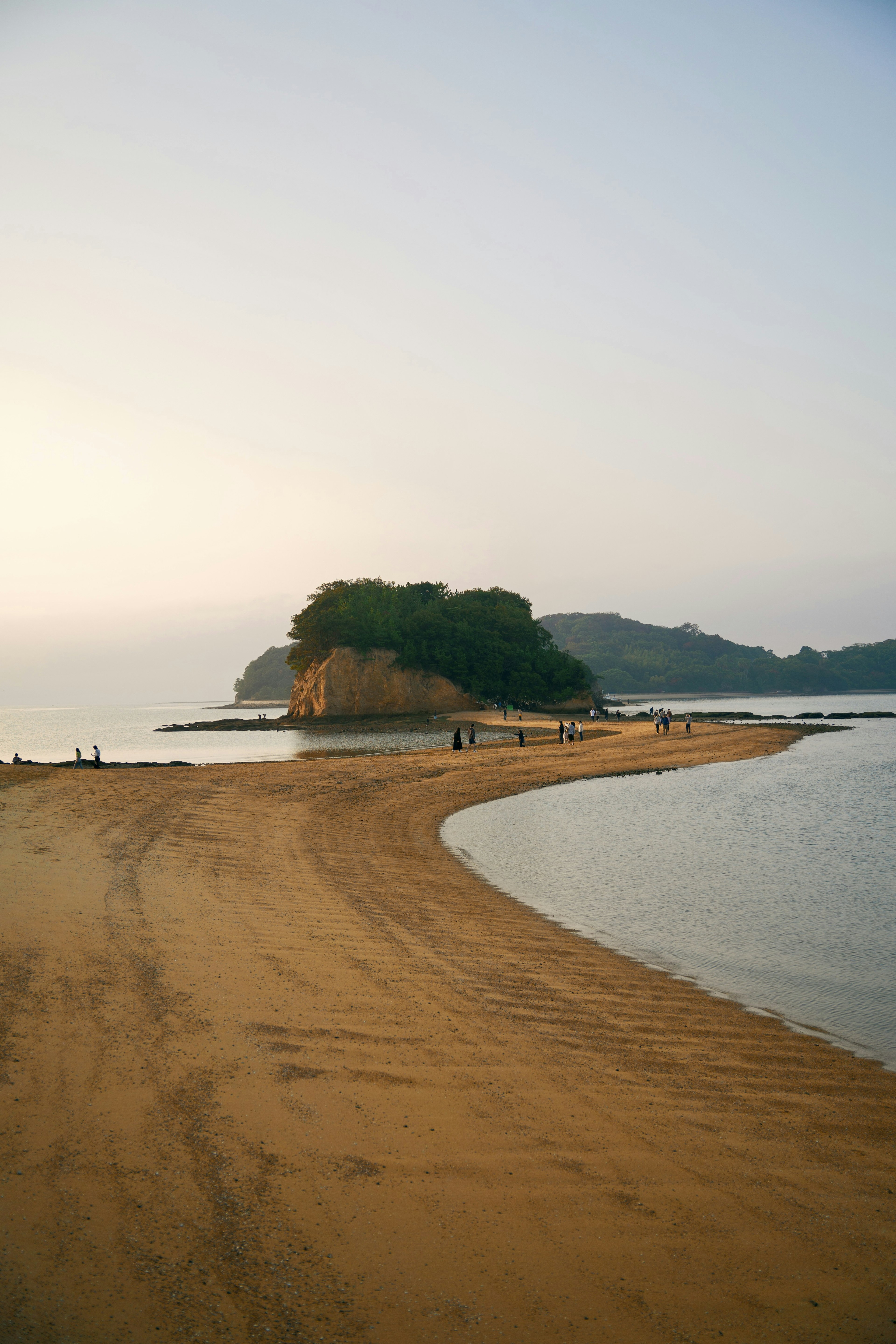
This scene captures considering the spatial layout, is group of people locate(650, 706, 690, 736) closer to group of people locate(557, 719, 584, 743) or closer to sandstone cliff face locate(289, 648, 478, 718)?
group of people locate(557, 719, 584, 743)

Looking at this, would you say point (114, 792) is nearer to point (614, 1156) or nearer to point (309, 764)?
point (309, 764)

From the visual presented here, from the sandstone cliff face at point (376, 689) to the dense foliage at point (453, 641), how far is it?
1.68 metres

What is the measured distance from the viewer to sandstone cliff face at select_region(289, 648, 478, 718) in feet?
319

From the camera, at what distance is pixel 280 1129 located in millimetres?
4828

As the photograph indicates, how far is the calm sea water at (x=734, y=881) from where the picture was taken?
9102mm

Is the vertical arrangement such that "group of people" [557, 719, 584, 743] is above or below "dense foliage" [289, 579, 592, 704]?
below

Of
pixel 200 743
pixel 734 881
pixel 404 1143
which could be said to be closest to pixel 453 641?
pixel 200 743

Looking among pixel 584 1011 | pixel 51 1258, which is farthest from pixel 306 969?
pixel 51 1258

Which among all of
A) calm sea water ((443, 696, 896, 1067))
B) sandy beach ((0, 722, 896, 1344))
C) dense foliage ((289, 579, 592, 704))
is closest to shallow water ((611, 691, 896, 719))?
dense foliage ((289, 579, 592, 704))

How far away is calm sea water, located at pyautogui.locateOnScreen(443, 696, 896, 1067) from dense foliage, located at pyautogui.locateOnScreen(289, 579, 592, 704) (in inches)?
2759

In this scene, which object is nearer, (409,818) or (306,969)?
(306,969)

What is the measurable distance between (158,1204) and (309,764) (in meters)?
31.9

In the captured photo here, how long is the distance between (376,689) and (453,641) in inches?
492

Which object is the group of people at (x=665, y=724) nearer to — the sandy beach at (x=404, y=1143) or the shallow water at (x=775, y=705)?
the shallow water at (x=775, y=705)
